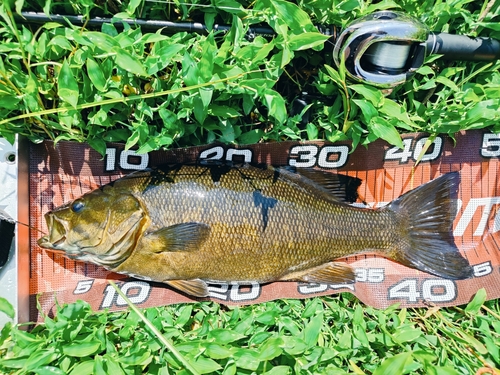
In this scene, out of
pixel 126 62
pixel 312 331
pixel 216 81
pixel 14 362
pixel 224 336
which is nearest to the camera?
pixel 126 62

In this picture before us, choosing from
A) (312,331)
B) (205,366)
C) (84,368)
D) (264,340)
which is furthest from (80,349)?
(312,331)

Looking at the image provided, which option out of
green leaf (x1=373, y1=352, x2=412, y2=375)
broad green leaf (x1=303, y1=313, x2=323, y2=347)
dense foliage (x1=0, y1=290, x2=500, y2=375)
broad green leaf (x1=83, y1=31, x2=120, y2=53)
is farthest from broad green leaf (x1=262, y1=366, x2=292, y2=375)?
broad green leaf (x1=83, y1=31, x2=120, y2=53)

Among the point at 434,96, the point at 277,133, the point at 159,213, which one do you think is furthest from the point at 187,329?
the point at 434,96

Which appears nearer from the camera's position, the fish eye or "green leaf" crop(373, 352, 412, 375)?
"green leaf" crop(373, 352, 412, 375)

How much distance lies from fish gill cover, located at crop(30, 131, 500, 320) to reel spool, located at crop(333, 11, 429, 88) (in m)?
0.56

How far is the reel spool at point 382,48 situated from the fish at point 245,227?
2.36 feet

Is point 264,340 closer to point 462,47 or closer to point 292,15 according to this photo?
point 292,15

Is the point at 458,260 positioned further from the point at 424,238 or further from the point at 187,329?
the point at 187,329

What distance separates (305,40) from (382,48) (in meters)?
0.48

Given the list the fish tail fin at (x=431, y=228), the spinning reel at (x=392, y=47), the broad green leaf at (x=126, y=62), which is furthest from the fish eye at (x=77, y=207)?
the fish tail fin at (x=431, y=228)

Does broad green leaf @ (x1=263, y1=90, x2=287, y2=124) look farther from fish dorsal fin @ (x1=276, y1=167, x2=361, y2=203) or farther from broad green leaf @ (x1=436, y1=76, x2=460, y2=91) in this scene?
broad green leaf @ (x1=436, y1=76, x2=460, y2=91)

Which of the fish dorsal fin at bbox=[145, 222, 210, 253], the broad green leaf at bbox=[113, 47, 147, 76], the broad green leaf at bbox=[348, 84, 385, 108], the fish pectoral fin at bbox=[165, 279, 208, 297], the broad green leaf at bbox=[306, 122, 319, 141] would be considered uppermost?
the broad green leaf at bbox=[113, 47, 147, 76]

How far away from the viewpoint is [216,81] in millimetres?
1755

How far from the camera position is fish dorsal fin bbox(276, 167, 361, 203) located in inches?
96.1
